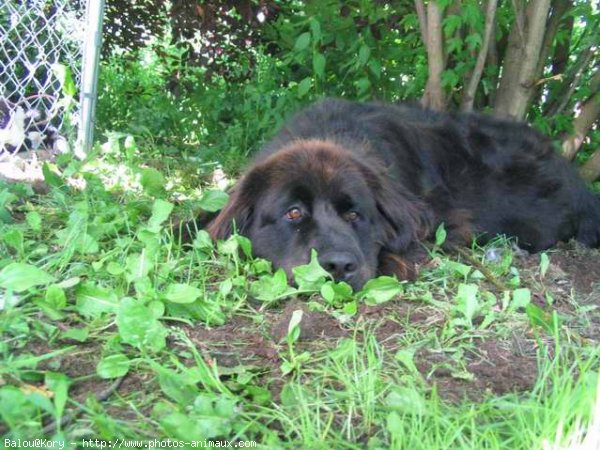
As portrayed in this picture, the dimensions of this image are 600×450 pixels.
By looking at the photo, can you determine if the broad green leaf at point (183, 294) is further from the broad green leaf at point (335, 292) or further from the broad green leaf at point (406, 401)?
the broad green leaf at point (406, 401)

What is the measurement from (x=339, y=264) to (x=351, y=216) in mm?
489

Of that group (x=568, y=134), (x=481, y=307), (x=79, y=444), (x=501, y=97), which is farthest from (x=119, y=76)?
(x=79, y=444)

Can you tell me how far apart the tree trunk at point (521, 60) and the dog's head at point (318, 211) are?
6.00ft

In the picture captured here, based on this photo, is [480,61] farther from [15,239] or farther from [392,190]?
[15,239]

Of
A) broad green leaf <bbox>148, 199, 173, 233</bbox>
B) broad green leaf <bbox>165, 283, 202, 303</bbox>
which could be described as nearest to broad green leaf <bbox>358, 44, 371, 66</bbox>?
broad green leaf <bbox>148, 199, 173, 233</bbox>

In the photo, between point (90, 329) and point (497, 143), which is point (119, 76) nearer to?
point (497, 143)

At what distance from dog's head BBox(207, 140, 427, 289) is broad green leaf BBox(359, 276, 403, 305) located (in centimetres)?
16

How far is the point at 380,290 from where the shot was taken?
101 inches

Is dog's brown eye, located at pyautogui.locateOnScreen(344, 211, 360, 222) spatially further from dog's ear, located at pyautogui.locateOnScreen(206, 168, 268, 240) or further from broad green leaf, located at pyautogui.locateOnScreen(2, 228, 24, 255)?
broad green leaf, located at pyautogui.locateOnScreen(2, 228, 24, 255)

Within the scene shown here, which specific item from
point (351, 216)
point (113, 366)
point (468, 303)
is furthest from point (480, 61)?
point (113, 366)

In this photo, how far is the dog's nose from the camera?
262 cm

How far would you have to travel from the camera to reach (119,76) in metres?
6.91

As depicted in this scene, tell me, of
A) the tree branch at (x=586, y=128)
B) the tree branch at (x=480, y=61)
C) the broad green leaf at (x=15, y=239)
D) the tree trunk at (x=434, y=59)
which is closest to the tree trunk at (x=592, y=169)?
the tree branch at (x=586, y=128)

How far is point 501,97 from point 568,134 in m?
0.54
